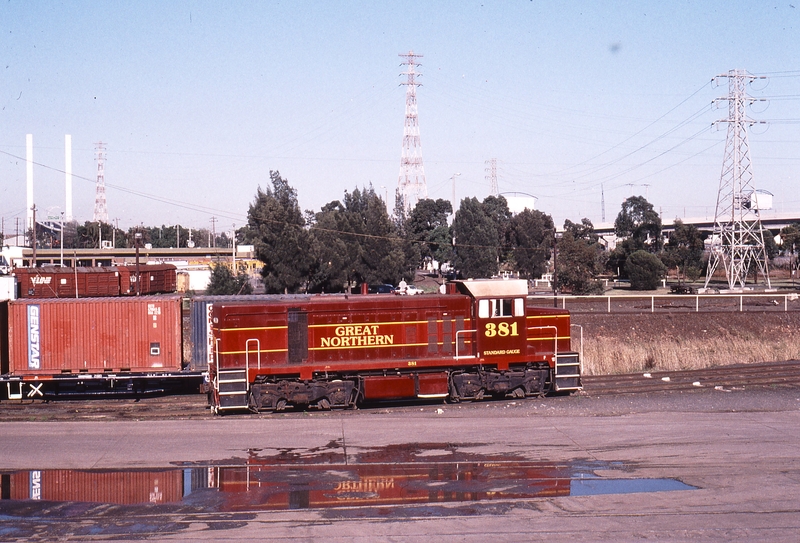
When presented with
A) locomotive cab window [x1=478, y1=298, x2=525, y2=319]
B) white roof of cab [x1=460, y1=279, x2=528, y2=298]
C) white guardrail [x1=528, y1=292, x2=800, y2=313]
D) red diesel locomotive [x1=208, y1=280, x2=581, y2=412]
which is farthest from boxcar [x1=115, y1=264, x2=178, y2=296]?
locomotive cab window [x1=478, y1=298, x2=525, y2=319]

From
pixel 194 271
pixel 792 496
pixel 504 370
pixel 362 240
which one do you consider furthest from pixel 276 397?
pixel 194 271

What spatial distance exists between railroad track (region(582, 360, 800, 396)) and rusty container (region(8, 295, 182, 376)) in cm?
1397

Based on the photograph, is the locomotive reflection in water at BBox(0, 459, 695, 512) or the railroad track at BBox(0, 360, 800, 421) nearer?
the locomotive reflection in water at BBox(0, 459, 695, 512)

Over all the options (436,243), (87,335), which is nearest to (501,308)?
(87,335)

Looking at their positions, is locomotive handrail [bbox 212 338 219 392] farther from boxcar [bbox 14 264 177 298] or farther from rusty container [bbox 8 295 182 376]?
boxcar [bbox 14 264 177 298]

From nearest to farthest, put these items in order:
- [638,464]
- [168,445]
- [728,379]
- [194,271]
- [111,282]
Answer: [638,464], [168,445], [728,379], [111,282], [194,271]

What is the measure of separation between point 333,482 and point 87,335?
1301 centimetres

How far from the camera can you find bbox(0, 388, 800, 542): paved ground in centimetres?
1049

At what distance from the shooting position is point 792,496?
38.5ft

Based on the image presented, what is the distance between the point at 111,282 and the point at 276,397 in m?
30.6

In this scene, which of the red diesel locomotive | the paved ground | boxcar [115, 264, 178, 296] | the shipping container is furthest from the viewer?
boxcar [115, 264, 178, 296]

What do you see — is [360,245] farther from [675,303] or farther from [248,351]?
[248,351]

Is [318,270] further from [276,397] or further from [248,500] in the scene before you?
[248,500]

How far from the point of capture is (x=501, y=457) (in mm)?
14664
